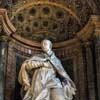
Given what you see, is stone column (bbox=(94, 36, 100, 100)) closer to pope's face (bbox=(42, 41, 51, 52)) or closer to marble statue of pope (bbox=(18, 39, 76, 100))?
marble statue of pope (bbox=(18, 39, 76, 100))

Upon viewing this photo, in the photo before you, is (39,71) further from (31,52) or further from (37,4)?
(37,4)

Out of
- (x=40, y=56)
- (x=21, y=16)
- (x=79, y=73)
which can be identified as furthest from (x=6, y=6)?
(x=79, y=73)

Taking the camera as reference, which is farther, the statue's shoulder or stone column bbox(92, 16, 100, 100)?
the statue's shoulder

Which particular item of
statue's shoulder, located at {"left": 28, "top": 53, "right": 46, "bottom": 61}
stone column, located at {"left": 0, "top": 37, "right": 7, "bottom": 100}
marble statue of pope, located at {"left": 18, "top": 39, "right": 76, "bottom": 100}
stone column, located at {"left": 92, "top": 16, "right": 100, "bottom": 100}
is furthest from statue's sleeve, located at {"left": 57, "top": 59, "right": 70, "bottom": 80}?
stone column, located at {"left": 0, "top": 37, "right": 7, "bottom": 100}

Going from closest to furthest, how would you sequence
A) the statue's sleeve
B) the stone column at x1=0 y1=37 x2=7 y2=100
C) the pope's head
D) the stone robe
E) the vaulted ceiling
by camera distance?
the stone robe < the stone column at x1=0 y1=37 x2=7 y2=100 < the statue's sleeve < the pope's head < the vaulted ceiling

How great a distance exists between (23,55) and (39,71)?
47.2 inches

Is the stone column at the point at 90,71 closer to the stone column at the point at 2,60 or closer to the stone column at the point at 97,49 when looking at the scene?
the stone column at the point at 97,49

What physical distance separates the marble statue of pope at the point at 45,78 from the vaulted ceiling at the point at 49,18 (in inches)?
40.1

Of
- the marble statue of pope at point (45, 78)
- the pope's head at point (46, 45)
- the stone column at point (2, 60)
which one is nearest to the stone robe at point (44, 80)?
the marble statue of pope at point (45, 78)

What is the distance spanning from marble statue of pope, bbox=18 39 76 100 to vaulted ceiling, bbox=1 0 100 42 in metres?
1.02

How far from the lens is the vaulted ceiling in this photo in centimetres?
1368

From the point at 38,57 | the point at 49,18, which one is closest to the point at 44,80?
the point at 38,57

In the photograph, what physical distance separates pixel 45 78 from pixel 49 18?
2.33 meters

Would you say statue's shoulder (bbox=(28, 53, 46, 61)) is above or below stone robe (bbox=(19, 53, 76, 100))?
above
